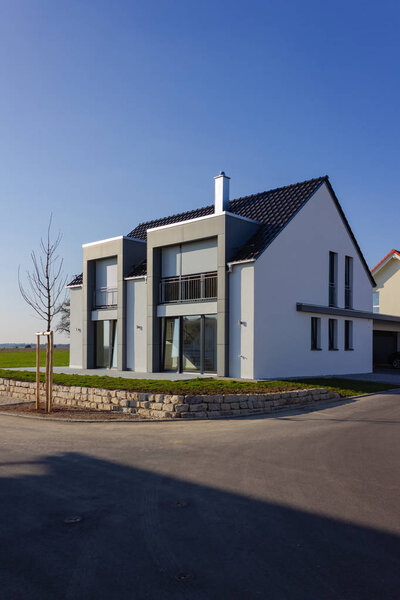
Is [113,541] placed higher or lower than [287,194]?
lower

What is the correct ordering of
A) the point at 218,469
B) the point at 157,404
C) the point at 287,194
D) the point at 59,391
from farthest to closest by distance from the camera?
the point at 287,194
the point at 59,391
the point at 157,404
the point at 218,469

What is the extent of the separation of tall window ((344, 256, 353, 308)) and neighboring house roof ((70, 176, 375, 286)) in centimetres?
103

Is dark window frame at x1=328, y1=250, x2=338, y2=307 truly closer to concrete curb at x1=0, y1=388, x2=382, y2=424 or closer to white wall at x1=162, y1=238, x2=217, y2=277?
white wall at x1=162, y1=238, x2=217, y2=277

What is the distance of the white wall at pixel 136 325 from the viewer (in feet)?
76.7

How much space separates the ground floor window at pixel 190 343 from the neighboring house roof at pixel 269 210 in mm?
2884

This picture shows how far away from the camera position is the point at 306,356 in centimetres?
2173

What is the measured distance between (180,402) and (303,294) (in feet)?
36.7

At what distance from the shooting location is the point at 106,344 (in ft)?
84.3

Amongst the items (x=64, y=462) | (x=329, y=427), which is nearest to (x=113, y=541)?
(x=64, y=462)

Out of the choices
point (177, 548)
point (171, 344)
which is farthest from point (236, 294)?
point (177, 548)

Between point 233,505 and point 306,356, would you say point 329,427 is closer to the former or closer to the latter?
point 233,505

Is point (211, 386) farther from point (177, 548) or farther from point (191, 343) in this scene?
point (177, 548)

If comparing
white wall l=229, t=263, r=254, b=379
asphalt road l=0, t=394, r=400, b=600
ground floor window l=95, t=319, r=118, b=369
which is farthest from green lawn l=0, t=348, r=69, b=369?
asphalt road l=0, t=394, r=400, b=600

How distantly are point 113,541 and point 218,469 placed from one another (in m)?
2.81
